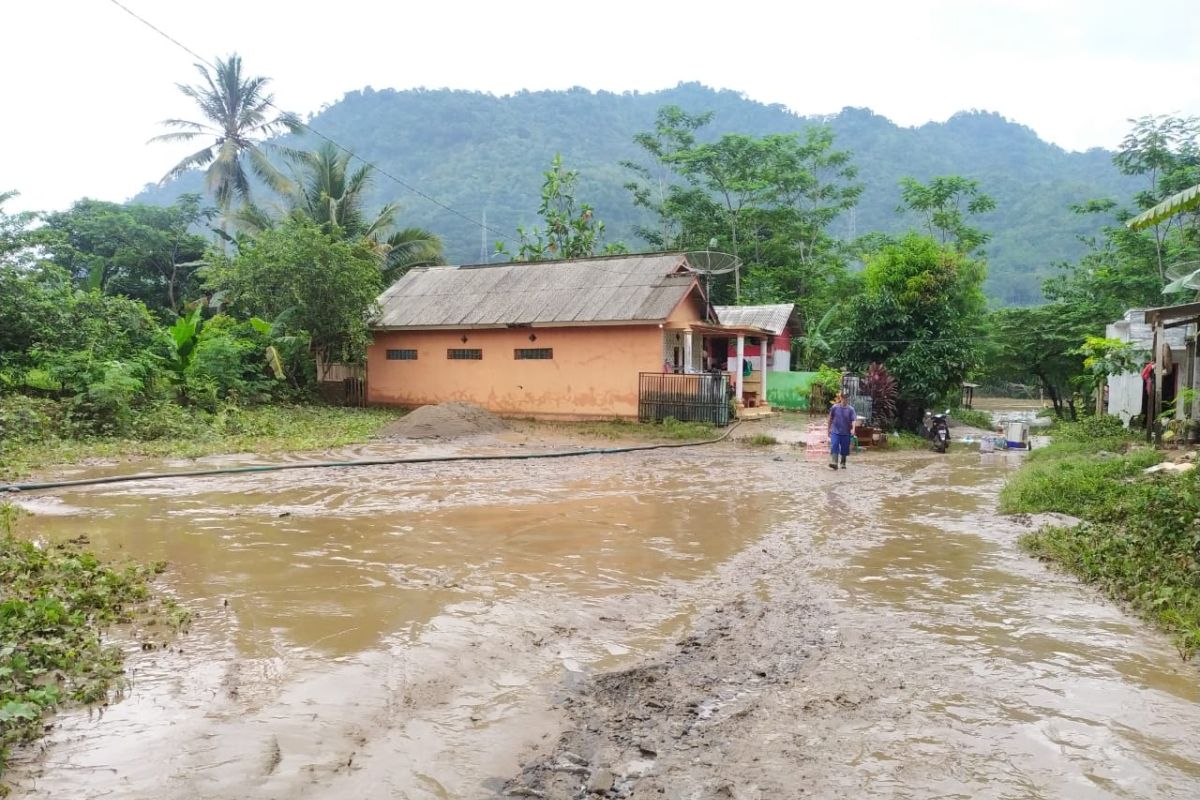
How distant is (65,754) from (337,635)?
1.89m

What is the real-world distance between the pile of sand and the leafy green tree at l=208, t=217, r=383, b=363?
18.4ft

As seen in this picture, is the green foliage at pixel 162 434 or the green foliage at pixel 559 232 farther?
the green foliage at pixel 559 232

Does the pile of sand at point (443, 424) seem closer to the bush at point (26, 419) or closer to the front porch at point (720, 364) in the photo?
the front porch at point (720, 364)

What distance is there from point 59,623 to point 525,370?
739 inches

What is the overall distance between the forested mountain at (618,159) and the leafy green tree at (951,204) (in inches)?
650

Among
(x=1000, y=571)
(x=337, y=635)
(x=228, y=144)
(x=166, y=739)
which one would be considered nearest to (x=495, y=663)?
(x=337, y=635)

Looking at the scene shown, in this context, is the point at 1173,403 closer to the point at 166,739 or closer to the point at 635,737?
the point at 635,737

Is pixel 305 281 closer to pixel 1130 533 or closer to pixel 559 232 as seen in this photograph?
pixel 559 232

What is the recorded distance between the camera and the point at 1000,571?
305 inches

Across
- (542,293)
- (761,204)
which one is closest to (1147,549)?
(542,293)

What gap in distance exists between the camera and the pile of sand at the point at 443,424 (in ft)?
62.5

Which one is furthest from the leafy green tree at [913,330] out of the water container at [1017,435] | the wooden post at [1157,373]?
the wooden post at [1157,373]

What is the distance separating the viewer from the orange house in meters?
22.3

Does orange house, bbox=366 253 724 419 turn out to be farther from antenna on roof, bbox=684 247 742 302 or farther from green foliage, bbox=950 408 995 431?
green foliage, bbox=950 408 995 431
